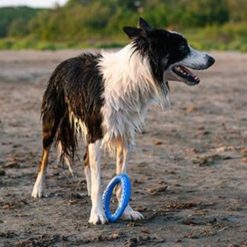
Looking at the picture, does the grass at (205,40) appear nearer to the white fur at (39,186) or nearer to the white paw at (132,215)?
the white fur at (39,186)

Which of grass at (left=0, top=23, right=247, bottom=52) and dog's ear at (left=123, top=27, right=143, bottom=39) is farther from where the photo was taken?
grass at (left=0, top=23, right=247, bottom=52)

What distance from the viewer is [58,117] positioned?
9.27 m

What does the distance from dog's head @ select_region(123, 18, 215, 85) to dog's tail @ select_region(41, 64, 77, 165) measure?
4.51ft

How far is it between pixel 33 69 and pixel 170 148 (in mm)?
18846

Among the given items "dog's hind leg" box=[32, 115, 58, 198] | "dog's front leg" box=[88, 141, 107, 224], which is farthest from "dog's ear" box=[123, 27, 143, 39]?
"dog's hind leg" box=[32, 115, 58, 198]

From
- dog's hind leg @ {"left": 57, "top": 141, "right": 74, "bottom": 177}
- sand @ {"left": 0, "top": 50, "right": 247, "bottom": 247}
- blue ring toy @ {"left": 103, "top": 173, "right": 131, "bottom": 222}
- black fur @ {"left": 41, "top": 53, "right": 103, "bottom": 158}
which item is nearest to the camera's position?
sand @ {"left": 0, "top": 50, "right": 247, "bottom": 247}

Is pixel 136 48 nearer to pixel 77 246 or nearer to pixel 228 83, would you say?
pixel 77 246

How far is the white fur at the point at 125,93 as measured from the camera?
8.00 meters

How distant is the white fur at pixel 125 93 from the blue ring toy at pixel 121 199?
1.31 ft

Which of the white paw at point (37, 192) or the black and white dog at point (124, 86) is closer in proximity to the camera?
the black and white dog at point (124, 86)

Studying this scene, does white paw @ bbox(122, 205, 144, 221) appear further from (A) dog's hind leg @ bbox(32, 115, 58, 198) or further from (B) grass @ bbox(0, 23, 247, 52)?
(B) grass @ bbox(0, 23, 247, 52)

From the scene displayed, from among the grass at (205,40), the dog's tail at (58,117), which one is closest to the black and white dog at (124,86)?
the dog's tail at (58,117)

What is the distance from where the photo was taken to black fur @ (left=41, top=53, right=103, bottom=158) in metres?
8.21

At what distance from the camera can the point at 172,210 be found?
830 centimetres
